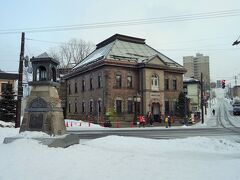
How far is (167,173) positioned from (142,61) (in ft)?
106

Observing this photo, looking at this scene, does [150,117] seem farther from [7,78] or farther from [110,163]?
[7,78]

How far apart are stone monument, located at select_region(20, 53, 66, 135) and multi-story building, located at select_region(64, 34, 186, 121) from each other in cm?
2285

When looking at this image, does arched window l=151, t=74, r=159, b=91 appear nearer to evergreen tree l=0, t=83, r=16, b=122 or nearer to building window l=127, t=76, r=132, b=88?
building window l=127, t=76, r=132, b=88

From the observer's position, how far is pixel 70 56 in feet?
206

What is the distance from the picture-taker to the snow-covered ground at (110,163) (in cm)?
704

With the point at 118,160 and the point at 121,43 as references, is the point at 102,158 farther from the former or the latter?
the point at 121,43

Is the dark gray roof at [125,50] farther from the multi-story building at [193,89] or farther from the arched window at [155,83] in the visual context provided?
the multi-story building at [193,89]

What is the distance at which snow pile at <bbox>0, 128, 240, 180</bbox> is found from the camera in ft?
23.2

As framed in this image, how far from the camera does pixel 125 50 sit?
135ft

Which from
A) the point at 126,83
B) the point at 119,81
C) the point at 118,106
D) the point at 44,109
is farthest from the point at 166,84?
the point at 44,109

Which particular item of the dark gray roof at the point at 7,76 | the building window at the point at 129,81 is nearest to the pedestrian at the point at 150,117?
the building window at the point at 129,81

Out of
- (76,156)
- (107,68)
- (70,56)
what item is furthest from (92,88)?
(76,156)

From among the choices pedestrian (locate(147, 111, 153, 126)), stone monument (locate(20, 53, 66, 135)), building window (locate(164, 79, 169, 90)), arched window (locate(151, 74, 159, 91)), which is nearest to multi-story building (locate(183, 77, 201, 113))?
building window (locate(164, 79, 169, 90))

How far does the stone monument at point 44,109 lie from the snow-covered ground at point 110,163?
1.67 ft
